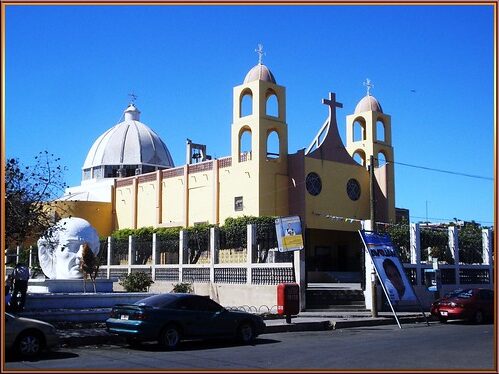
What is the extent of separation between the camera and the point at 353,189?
43406 millimetres

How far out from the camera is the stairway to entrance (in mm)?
25750

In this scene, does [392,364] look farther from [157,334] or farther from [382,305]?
[382,305]

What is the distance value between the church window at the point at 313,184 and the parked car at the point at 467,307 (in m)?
17.7

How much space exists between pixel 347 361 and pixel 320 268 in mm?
31364

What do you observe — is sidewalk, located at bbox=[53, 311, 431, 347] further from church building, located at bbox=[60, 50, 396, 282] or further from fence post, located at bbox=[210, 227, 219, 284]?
church building, located at bbox=[60, 50, 396, 282]

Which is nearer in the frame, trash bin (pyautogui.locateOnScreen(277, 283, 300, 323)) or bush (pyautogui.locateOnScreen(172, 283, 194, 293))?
trash bin (pyautogui.locateOnScreen(277, 283, 300, 323))

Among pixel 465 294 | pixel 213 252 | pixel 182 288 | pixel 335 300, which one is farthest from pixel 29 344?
pixel 213 252

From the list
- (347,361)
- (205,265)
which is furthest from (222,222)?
(347,361)

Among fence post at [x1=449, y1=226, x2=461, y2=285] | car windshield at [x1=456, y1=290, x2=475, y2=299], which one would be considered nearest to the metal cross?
fence post at [x1=449, y1=226, x2=461, y2=285]

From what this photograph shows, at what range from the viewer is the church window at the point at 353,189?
141 feet

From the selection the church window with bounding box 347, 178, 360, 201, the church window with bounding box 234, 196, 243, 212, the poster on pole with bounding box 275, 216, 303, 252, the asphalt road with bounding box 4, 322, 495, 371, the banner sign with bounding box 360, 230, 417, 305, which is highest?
the church window with bounding box 347, 178, 360, 201

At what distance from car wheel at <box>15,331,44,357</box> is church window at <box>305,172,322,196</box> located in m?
27.8

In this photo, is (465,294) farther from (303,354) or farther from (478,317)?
(303,354)

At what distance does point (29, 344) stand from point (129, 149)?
146 ft
